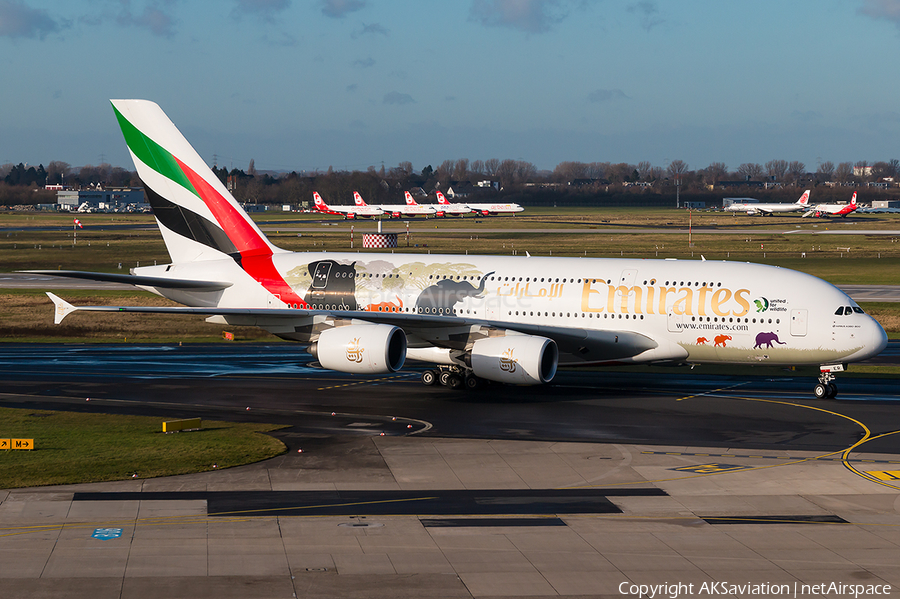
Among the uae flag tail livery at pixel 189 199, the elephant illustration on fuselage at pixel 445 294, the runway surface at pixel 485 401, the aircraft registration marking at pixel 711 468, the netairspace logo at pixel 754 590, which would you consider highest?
the uae flag tail livery at pixel 189 199

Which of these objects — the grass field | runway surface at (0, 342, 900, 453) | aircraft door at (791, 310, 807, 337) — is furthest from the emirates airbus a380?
the grass field

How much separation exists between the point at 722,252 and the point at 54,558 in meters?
102

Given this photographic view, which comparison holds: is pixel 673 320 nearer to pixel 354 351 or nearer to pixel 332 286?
pixel 354 351

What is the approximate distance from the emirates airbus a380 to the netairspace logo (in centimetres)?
1688

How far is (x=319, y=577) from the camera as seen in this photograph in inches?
685

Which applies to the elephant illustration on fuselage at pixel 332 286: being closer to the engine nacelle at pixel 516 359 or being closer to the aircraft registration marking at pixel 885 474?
the engine nacelle at pixel 516 359

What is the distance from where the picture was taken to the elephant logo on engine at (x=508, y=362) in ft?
112

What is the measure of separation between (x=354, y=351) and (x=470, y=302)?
615 centimetres

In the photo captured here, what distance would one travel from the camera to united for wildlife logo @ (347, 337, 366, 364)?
3419cm

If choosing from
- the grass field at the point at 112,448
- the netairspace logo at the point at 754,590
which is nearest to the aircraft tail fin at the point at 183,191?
the grass field at the point at 112,448

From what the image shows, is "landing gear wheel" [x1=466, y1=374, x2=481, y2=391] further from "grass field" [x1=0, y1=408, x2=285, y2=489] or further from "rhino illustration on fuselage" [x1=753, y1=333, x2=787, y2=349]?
"rhino illustration on fuselage" [x1=753, y1=333, x2=787, y2=349]

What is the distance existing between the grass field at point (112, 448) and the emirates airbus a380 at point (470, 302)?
4338 mm

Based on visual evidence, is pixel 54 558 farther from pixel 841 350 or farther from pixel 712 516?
pixel 841 350

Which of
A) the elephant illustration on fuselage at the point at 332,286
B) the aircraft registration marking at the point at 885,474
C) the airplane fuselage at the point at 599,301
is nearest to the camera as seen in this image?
the aircraft registration marking at the point at 885,474
